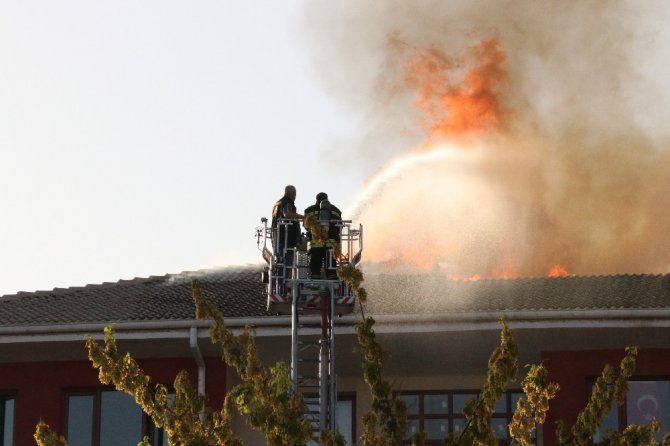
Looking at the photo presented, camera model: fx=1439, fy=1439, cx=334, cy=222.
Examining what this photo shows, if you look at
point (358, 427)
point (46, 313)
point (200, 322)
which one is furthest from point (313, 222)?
point (46, 313)

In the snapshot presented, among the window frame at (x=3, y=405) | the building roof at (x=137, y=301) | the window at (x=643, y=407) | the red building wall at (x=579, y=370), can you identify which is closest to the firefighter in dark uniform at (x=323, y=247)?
the building roof at (x=137, y=301)

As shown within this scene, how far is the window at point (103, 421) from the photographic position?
2214cm

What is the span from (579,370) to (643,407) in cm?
114

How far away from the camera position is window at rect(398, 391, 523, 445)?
21938 mm

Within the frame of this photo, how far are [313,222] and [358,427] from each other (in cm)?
634

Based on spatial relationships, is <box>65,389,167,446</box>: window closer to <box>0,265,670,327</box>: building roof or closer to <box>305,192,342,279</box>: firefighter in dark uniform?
<box>0,265,670,327</box>: building roof

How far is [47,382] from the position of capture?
22.2 metres

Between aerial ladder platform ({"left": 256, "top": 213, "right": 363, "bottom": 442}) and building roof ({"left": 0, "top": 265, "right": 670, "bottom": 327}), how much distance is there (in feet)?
3.31

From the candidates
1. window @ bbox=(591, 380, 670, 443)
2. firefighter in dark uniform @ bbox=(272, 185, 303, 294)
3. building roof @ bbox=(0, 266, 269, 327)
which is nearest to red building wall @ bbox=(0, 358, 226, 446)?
building roof @ bbox=(0, 266, 269, 327)

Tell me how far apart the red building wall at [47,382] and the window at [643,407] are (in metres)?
6.34

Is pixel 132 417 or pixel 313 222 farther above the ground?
pixel 313 222

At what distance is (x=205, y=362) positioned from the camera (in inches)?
855

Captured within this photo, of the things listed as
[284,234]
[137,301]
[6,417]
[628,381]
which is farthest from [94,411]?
[628,381]

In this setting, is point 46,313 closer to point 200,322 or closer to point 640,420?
point 200,322
